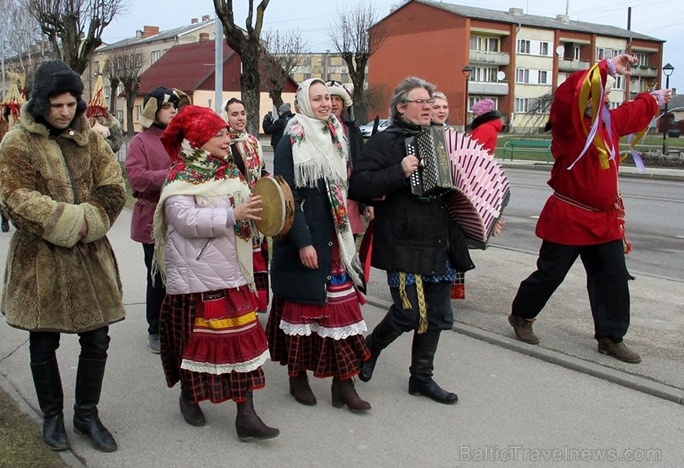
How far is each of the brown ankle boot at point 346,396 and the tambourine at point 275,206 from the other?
109 centimetres

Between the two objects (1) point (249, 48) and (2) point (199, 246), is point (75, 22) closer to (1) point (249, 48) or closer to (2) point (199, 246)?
(1) point (249, 48)

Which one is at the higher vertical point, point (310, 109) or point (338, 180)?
point (310, 109)

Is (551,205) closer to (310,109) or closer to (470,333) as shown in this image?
(470,333)

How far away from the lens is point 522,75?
68.4m

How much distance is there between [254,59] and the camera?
1451cm

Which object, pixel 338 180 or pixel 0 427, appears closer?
pixel 0 427

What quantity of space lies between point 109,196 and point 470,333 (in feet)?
10.3

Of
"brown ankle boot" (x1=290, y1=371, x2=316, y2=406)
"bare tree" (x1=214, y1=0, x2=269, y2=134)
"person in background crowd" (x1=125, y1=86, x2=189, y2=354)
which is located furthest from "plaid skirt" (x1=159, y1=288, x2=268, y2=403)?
"bare tree" (x1=214, y1=0, x2=269, y2=134)

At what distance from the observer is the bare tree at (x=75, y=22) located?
22.5 meters

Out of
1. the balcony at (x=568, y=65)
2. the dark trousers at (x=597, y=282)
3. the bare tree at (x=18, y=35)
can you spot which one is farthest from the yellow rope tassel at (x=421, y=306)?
the balcony at (x=568, y=65)

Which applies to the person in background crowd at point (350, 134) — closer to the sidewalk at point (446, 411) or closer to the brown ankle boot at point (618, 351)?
the sidewalk at point (446, 411)

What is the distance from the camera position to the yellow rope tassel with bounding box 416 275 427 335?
4.53 metres

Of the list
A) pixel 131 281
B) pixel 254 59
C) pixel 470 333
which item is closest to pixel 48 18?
pixel 254 59

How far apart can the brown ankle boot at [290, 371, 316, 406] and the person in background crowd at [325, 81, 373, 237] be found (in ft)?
3.49
